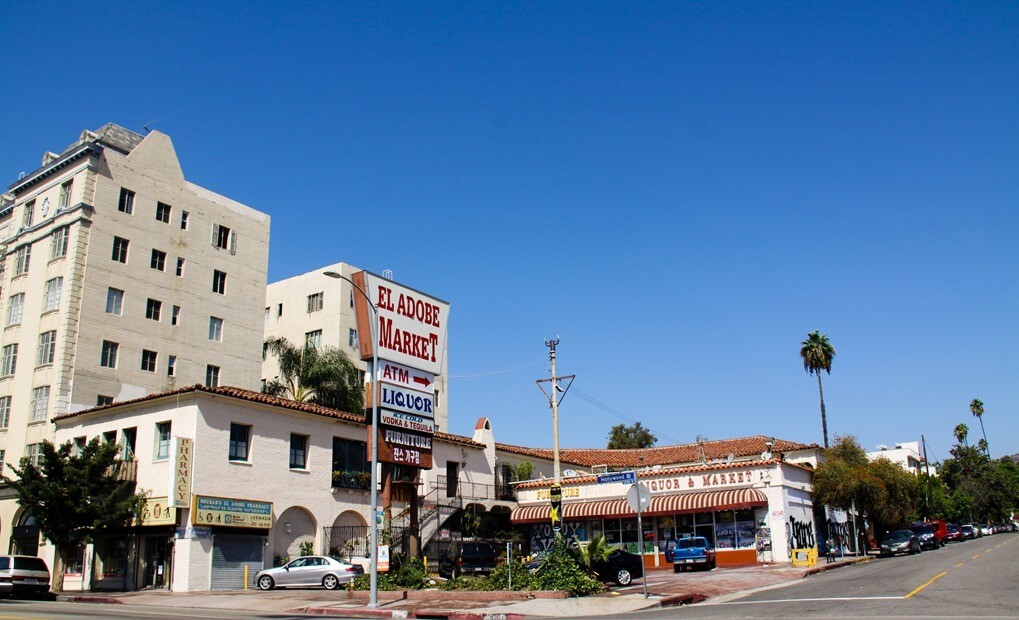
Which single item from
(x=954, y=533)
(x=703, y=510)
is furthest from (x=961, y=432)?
(x=703, y=510)

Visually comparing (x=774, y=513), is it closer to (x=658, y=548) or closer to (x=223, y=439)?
(x=658, y=548)

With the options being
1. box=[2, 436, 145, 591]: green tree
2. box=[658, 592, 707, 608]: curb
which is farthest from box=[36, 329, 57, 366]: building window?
box=[658, 592, 707, 608]: curb

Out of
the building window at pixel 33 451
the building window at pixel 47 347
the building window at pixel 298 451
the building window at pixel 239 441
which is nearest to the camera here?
the building window at pixel 239 441

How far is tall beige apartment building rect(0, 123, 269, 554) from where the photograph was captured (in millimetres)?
45875

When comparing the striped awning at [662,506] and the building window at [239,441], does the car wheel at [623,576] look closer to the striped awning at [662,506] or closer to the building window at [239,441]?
the striped awning at [662,506]

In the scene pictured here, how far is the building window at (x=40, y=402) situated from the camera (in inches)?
1769

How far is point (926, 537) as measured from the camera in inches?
2037

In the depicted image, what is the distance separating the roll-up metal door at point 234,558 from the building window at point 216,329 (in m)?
23.5

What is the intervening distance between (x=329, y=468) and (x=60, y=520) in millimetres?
11144

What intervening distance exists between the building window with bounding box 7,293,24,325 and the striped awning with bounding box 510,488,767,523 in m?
32.0

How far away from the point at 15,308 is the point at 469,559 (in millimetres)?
35176

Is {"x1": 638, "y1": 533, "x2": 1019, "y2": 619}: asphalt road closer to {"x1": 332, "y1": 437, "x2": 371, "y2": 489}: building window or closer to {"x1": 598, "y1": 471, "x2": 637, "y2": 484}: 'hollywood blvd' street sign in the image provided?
{"x1": 598, "y1": 471, "x2": 637, "y2": 484}: 'hollywood blvd' street sign

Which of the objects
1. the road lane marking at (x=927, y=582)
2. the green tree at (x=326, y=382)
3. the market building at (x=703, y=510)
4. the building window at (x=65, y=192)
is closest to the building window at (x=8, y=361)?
the building window at (x=65, y=192)

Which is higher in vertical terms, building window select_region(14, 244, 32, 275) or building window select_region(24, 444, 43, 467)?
building window select_region(14, 244, 32, 275)
